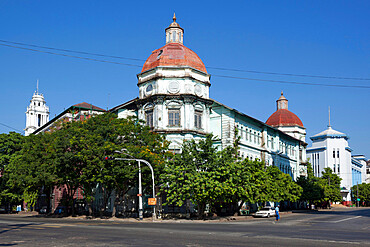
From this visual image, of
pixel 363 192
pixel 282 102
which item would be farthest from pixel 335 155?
pixel 282 102

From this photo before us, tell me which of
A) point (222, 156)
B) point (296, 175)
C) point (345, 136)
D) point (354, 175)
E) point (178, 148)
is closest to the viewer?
point (222, 156)

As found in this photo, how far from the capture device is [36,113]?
11519cm

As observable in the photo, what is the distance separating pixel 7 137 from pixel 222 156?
43.1 metres

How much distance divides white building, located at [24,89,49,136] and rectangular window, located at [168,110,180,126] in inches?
2967

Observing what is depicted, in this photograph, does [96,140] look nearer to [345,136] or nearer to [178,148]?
[178,148]

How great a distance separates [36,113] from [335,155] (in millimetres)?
89013

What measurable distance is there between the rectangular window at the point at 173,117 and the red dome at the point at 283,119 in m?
41.2

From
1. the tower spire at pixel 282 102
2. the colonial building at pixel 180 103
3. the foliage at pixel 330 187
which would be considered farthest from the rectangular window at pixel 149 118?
the tower spire at pixel 282 102

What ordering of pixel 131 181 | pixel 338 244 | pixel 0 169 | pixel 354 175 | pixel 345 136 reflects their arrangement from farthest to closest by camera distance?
1. pixel 354 175
2. pixel 345 136
3. pixel 0 169
4. pixel 131 181
5. pixel 338 244

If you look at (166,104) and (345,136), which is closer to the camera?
(166,104)

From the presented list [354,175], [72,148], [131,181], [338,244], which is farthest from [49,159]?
[354,175]

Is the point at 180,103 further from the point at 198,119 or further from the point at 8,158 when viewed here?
the point at 8,158

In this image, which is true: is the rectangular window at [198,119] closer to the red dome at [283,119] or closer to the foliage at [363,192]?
the red dome at [283,119]

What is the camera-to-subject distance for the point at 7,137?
6769 centimetres
